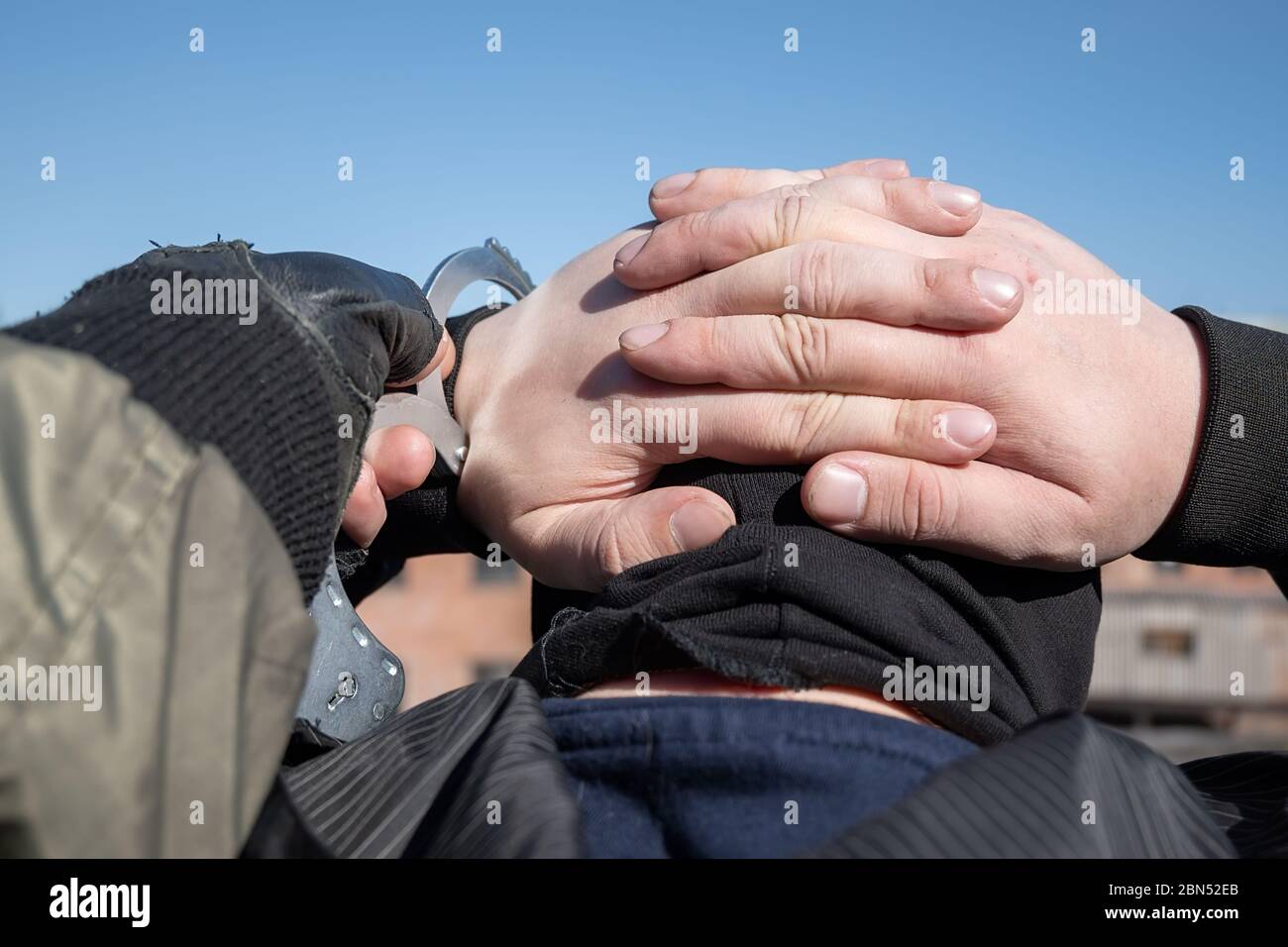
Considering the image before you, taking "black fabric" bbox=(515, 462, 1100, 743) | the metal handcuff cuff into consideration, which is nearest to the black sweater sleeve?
"black fabric" bbox=(515, 462, 1100, 743)

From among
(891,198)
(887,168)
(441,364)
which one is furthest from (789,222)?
(441,364)

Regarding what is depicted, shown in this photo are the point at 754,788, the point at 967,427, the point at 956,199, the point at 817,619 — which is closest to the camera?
the point at 754,788

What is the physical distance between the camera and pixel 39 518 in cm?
59

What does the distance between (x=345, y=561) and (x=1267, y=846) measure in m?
1.11

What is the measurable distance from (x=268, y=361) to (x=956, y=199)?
2.69 feet

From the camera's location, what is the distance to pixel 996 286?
3.71ft

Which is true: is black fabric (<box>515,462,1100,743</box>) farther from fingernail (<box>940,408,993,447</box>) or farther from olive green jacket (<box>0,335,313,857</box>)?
olive green jacket (<box>0,335,313,857</box>)

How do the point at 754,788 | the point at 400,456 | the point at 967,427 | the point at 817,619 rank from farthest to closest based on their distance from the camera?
the point at 400,456, the point at 967,427, the point at 817,619, the point at 754,788

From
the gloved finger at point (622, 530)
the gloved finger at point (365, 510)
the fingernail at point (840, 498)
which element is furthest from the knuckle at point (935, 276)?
the gloved finger at point (365, 510)

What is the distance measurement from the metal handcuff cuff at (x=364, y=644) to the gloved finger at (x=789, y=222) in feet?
1.07

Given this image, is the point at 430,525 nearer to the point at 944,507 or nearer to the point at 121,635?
the point at 944,507

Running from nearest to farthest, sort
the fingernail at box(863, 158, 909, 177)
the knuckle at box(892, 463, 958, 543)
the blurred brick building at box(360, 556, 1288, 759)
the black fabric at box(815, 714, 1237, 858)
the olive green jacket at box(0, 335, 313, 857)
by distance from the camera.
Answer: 1. the olive green jacket at box(0, 335, 313, 857)
2. the black fabric at box(815, 714, 1237, 858)
3. the knuckle at box(892, 463, 958, 543)
4. the fingernail at box(863, 158, 909, 177)
5. the blurred brick building at box(360, 556, 1288, 759)

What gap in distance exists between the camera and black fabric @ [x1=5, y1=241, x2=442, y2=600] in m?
0.75

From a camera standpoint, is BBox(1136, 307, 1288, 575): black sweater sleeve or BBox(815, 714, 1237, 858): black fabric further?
BBox(1136, 307, 1288, 575): black sweater sleeve
